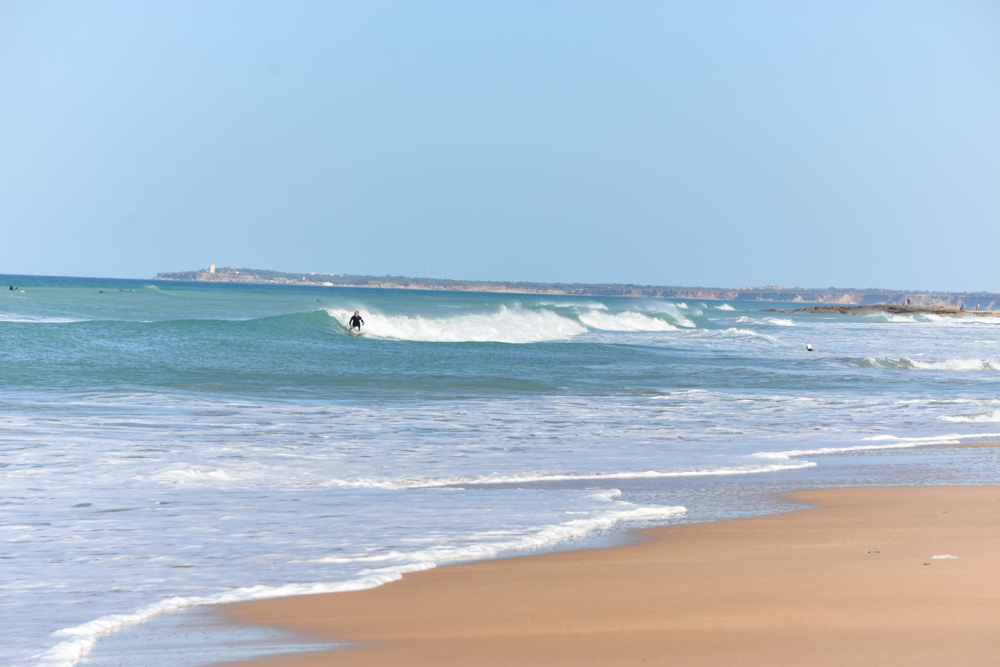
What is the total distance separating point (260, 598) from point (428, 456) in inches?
197

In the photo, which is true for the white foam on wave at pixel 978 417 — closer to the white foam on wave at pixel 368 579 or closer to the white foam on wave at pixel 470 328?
the white foam on wave at pixel 368 579

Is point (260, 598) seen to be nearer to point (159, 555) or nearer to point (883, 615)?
point (159, 555)

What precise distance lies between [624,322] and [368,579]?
55333 millimetres

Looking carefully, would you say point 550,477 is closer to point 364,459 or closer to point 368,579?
point 364,459

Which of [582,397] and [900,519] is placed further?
[582,397]

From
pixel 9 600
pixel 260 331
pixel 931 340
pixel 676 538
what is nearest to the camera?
pixel 9 600

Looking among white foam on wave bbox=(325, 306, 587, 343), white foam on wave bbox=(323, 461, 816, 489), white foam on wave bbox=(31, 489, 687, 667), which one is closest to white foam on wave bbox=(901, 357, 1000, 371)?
white foam on wave bbox=(325, 306, 587, 343)

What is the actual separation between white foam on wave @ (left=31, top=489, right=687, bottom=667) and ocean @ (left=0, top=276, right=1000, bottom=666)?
0.02 m

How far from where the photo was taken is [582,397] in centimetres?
1647

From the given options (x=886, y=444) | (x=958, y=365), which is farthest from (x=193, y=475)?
(x=958, y=365)

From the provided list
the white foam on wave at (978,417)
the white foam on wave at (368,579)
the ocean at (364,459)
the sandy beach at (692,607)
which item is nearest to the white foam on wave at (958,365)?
the ocean at (364,459)

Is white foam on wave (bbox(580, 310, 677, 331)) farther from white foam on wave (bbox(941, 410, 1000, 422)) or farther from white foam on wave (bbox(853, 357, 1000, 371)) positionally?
white foam on wave (bbox(941, 410, 1000, 422))

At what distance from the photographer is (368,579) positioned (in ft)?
16.3

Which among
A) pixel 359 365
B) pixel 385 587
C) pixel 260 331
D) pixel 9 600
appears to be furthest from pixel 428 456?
pixel 260 331
